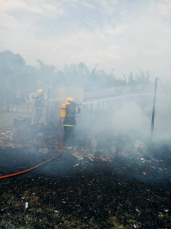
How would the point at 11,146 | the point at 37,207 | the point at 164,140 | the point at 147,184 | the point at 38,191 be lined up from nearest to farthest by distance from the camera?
1. the point at 37,207
2. the point at 38,191
3. the point at 147,184
4. the point at 11,146
5. the point at 164,140

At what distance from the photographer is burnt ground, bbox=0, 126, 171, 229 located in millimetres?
2297

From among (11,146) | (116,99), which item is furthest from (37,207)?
(116,99)

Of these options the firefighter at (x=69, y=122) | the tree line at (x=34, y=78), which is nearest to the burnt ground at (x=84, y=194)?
the firefighter at (x=69, y=122)

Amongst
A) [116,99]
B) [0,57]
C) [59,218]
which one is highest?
[0,57]

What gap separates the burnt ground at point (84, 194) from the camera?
230 cm

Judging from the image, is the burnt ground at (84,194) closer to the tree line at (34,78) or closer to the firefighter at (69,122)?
the firefighter at (69,122)

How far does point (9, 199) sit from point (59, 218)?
1.00 m

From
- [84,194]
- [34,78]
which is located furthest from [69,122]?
[34,78]

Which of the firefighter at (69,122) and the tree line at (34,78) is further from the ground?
the tree line at (34,78)

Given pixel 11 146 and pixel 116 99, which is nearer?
pixel 11 146

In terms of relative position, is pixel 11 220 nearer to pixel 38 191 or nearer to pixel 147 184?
pixel 38 191

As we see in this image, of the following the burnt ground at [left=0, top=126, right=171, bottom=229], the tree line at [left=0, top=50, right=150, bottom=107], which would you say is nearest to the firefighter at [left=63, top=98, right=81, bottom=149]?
the burnt ground at [left=0, top=126, right=171, bottom=229]

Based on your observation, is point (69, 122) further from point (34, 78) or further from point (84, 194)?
point (34, 78)

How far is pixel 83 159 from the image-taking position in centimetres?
492
